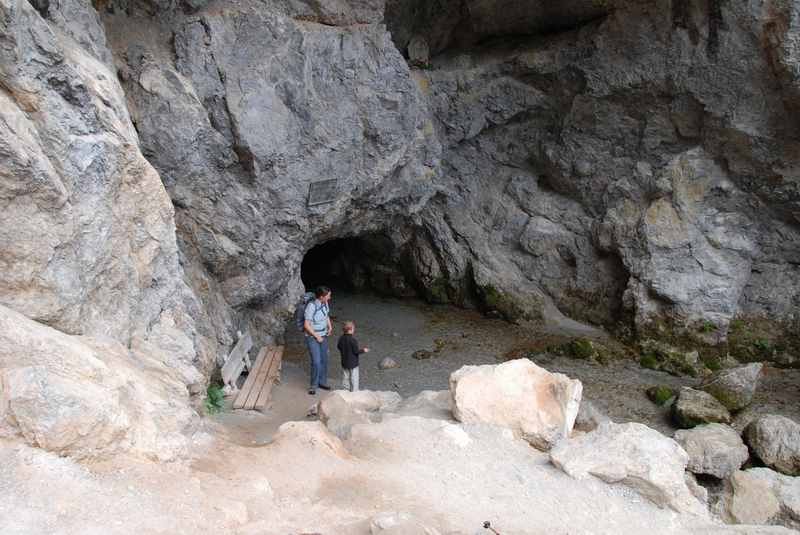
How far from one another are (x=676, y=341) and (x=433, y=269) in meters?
6.46

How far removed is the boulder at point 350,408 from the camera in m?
7.73

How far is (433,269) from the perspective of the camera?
17.5 meters

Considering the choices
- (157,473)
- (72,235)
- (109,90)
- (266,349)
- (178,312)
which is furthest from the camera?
(266,349)

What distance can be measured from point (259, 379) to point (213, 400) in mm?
1254

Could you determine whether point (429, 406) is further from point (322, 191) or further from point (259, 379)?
point (322, 191)

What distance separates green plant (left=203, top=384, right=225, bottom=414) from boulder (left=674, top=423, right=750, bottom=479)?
280 inches

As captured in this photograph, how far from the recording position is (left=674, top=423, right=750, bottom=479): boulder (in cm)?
954

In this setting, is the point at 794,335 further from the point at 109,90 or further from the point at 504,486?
the point at 109,90

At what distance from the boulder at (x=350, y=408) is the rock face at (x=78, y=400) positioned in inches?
81.2

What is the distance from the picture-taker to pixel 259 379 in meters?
10.6

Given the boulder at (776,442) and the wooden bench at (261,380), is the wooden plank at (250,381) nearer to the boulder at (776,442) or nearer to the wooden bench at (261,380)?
the wooden bench at (261,380)

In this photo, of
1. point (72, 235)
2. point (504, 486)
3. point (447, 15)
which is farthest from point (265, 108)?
point (504, 486)

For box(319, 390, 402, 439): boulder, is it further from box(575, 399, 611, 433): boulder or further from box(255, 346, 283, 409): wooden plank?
box(575, 399, 611, 433): boulder

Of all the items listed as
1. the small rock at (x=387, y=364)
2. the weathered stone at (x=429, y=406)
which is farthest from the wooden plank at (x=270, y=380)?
the weathered stone at (x=429, y=406)
